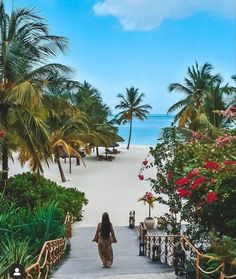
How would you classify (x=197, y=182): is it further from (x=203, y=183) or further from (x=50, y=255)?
(x=50, y=255)

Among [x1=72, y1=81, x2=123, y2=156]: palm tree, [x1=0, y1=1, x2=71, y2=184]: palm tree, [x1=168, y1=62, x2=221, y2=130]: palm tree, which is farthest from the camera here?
[x1=72, y1=81, x2=123, y2=156]: palm tree

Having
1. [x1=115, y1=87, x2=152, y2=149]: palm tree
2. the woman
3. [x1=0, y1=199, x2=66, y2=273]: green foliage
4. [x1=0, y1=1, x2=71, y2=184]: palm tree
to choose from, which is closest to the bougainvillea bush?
the woman

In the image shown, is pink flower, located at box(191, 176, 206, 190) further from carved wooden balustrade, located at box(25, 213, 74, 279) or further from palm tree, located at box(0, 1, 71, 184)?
palm tree, located at box(0, 1, 71, 184)

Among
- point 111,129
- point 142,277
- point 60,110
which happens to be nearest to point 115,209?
point 60,110

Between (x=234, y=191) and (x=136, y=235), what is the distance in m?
9.08

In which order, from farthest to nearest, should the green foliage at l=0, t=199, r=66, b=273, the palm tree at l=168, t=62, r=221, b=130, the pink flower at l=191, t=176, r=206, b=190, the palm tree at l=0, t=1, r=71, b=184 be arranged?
the palm tree at l=168, t=62, r=221, b=130
the palm tree at l=0, t=1, r=71, b=184
the green foliage at l=0, t=199, r=66, b=273
the pink flower at l=191, t=176, r=206, b=190

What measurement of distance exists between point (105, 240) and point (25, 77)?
8821mm

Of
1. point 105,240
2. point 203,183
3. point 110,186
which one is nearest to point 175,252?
point 203,183

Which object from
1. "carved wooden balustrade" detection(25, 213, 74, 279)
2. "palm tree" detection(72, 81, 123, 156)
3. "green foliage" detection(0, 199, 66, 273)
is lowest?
"carved wooden balustrade" detection(25, 213, 74, 279)

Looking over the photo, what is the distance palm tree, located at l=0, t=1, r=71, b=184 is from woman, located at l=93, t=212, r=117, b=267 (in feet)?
21.9

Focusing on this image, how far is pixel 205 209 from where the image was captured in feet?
24.1

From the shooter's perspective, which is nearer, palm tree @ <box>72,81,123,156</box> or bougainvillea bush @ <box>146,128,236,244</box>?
bougainvillea bush @ <box>146,128,236,244</box>

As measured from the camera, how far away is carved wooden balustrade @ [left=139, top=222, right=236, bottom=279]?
5.92m

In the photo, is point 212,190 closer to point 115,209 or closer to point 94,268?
point 94,268
